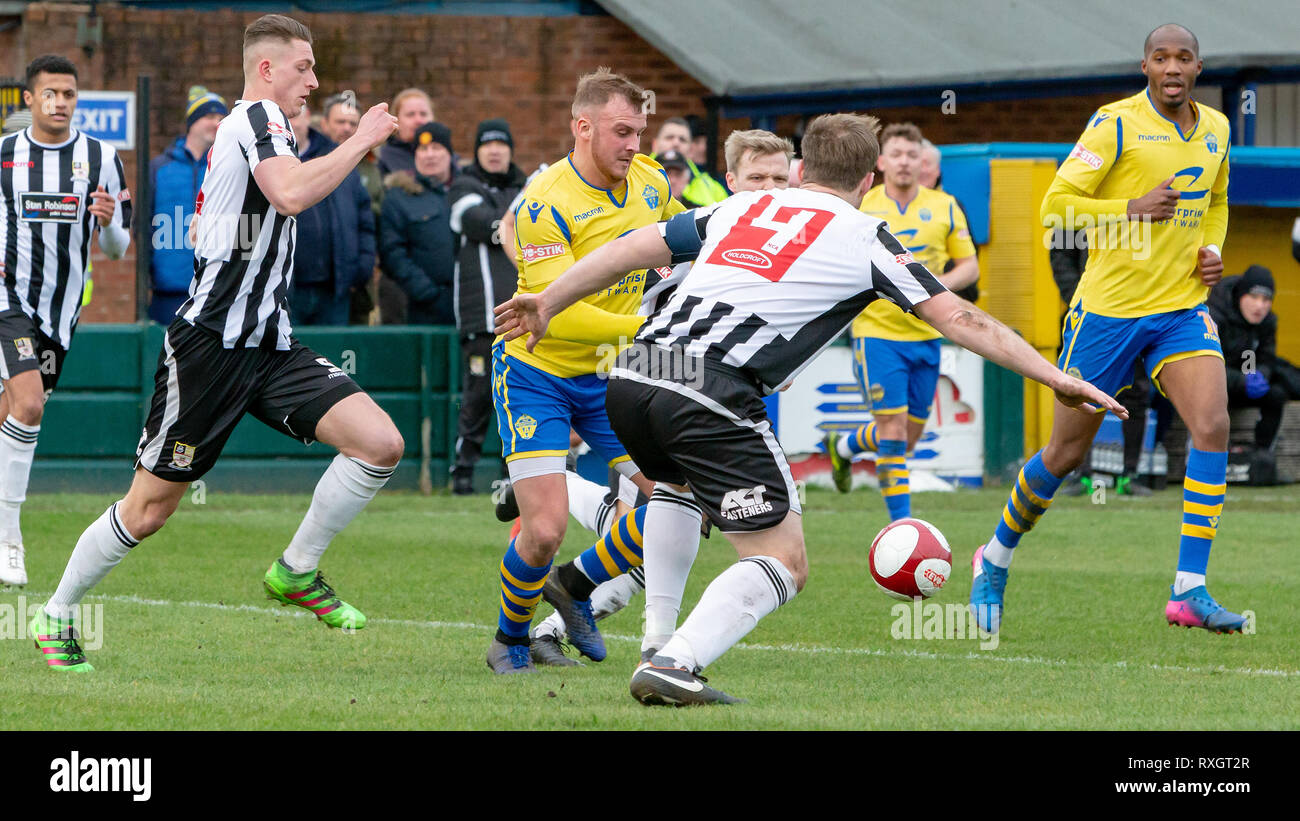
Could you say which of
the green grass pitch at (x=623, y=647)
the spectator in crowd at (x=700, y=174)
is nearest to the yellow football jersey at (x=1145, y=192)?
the green grass pitch at (x=623, y=647)

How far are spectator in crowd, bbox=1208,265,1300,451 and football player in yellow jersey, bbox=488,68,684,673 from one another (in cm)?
920

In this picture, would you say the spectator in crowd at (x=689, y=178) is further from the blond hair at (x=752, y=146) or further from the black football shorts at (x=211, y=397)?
the black football shorts at (x=211, y=397)

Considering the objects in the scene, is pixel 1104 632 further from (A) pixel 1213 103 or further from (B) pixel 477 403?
(A) pixel 1213 103

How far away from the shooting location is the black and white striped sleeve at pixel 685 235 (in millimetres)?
6160

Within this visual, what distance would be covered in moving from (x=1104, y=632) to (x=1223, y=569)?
8.96 feet

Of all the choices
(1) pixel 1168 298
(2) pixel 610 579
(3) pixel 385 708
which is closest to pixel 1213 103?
(1) pixel 1168 298

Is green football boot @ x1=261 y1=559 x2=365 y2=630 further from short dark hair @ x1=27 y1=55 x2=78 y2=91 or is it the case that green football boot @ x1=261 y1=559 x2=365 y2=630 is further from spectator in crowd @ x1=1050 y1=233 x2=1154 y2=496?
spectator in crowd @ x1=1050 y1=233 x2=1154 y2=496

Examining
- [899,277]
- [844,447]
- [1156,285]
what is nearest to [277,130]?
[899,277]

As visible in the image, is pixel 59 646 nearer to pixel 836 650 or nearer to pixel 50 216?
pixel 836 650

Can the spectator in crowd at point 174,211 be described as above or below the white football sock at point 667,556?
above

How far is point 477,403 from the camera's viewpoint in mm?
13922

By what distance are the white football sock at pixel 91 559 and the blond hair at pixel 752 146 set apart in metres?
3.10

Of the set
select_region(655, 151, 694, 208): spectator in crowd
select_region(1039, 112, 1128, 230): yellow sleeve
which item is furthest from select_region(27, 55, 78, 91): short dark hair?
select_region(1039, 112, 1128, 230): yellow sleeve

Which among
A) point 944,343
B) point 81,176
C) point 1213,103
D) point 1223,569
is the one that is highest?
point 1213,103
